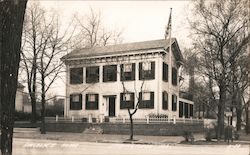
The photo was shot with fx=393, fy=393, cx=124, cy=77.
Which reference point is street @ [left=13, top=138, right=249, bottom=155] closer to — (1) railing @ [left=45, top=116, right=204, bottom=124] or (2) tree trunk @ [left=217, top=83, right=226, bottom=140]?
(2) tree trunk @ [left=217, top=83, right=226, bottom=140]

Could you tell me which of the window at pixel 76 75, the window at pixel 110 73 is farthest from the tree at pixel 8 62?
the window at pixel 110 73

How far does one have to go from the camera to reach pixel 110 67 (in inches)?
1048

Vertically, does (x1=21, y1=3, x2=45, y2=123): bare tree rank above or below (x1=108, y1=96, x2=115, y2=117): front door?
above

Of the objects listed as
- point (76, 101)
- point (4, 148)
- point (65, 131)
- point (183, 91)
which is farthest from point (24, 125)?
point (4, 148)

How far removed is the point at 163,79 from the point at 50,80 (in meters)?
8.12

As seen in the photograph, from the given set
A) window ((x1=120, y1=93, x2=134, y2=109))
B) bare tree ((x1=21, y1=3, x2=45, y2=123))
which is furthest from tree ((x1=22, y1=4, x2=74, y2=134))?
window ((x1=120, y1=93, x2=134, y2=109))

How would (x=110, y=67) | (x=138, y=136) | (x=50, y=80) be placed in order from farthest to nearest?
(x=110, y=67)
(x=138, y=136)
(x=50, y=80)

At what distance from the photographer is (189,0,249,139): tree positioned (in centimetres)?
2047

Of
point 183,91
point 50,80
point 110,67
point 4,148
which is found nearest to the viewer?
point 4,148

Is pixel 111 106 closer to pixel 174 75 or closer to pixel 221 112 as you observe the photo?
pixel 174 75

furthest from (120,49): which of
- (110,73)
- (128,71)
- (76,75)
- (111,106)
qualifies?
(111,106)

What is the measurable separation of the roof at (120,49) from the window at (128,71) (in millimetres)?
1194

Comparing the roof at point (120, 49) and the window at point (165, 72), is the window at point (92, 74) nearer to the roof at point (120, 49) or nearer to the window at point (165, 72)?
the roof at point (120, 49)

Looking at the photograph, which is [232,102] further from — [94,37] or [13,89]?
[13,89]
